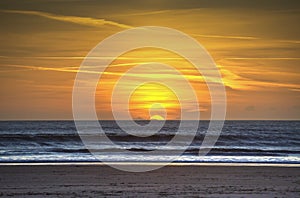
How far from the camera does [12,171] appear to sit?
2042cm

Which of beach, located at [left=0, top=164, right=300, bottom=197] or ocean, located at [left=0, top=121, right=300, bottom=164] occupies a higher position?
ocean, located at [left=0, top=121, right=300, bottom=164]

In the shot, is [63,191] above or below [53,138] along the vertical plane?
below

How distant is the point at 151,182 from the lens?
17.2 m

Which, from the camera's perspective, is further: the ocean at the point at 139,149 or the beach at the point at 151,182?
the ocean at the point at 139,149

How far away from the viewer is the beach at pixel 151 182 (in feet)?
48.6

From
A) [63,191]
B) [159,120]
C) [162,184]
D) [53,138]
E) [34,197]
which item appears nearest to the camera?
[34,197]

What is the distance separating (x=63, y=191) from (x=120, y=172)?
5556 millimetres

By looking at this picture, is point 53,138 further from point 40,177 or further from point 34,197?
point 34,197

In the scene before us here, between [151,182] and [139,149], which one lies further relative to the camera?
[139,149]

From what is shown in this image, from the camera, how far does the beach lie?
14828 mm

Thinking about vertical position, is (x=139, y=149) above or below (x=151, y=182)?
above

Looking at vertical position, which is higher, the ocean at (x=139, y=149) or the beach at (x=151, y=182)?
the ocean at (x=139, y=149)

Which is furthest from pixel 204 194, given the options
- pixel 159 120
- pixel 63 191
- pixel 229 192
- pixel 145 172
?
pixel 159 120

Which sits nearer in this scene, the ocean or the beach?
the beach
